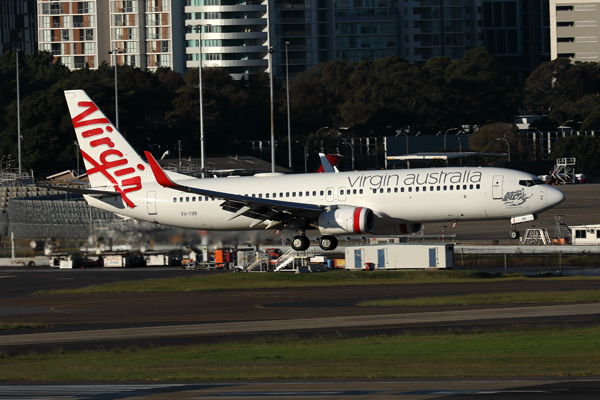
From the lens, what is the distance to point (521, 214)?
180 feet

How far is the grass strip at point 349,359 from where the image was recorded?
92.5 feet

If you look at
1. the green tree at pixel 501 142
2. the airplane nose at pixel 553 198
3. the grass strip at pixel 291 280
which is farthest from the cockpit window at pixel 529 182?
the green tree at pixel 501 142

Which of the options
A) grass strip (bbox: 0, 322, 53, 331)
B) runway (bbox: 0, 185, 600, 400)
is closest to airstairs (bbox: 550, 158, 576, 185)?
runway (bbox: 0, 185, 600, 400)

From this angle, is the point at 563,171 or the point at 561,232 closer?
the point at 561,232

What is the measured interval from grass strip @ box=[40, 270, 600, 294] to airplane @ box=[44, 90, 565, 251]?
421cm

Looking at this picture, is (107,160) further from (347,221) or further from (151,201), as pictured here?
(347,221)

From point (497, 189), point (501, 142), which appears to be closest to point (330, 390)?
point (497, 189)

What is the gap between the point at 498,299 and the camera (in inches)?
1921

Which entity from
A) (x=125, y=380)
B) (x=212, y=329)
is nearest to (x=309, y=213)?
(x=212, y=329)

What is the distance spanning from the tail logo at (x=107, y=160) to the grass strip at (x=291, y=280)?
5.91m

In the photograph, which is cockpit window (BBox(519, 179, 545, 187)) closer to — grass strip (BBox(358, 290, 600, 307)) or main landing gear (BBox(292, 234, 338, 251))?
grass strip (BBox(358, 290, 600, 307))

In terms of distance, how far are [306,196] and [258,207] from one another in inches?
126

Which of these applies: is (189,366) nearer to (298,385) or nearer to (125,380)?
(125,380)

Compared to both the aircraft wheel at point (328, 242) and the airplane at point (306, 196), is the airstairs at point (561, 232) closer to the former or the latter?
the airplane at point (306, 196)
